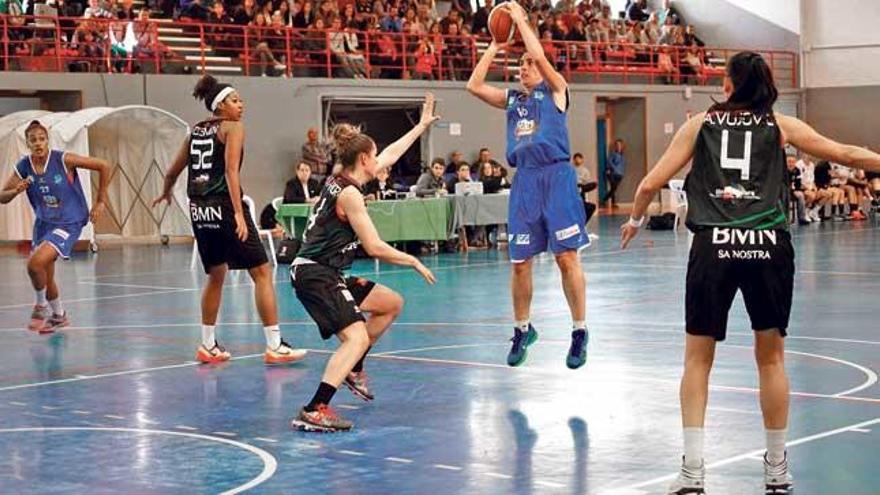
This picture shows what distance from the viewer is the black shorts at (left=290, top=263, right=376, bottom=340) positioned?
7.95 meters

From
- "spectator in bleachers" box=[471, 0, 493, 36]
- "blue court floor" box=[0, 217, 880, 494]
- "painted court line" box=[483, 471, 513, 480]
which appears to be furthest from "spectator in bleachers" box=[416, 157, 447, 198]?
"painted court line" box=[483, 471, 513, 480]

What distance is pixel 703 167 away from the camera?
596cm

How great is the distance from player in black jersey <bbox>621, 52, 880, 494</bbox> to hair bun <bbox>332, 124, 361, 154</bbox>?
95.3 inches

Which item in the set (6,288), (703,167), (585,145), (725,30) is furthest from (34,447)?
(725,30)

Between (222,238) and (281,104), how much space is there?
19017mm

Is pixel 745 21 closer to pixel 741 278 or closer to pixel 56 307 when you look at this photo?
pixel 56 307

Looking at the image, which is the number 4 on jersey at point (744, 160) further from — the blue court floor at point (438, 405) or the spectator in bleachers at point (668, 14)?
the spectator in bleachers at point (668, 14)

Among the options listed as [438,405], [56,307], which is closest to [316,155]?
[56,307]

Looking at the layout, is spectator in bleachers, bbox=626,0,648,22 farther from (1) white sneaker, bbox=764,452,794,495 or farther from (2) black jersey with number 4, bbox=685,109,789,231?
(1) white sneaker, bbox=764,452,794,495

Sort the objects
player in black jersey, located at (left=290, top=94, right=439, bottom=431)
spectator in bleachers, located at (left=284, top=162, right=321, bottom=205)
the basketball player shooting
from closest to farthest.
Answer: player in black jersey, located at (left=290, top=94, right=439, bottom=431) < the basketball player shooting < spectator in bleachers, located at (left=284, top=162, right=321, bottom=205)

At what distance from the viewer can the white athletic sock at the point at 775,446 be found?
5.91 meters

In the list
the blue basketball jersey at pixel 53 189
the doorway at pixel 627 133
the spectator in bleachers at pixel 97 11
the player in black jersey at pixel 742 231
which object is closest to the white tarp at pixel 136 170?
the spectator in bleachers at pixel 97 11

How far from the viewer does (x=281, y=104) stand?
95.2 ft

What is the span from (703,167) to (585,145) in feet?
96.1
